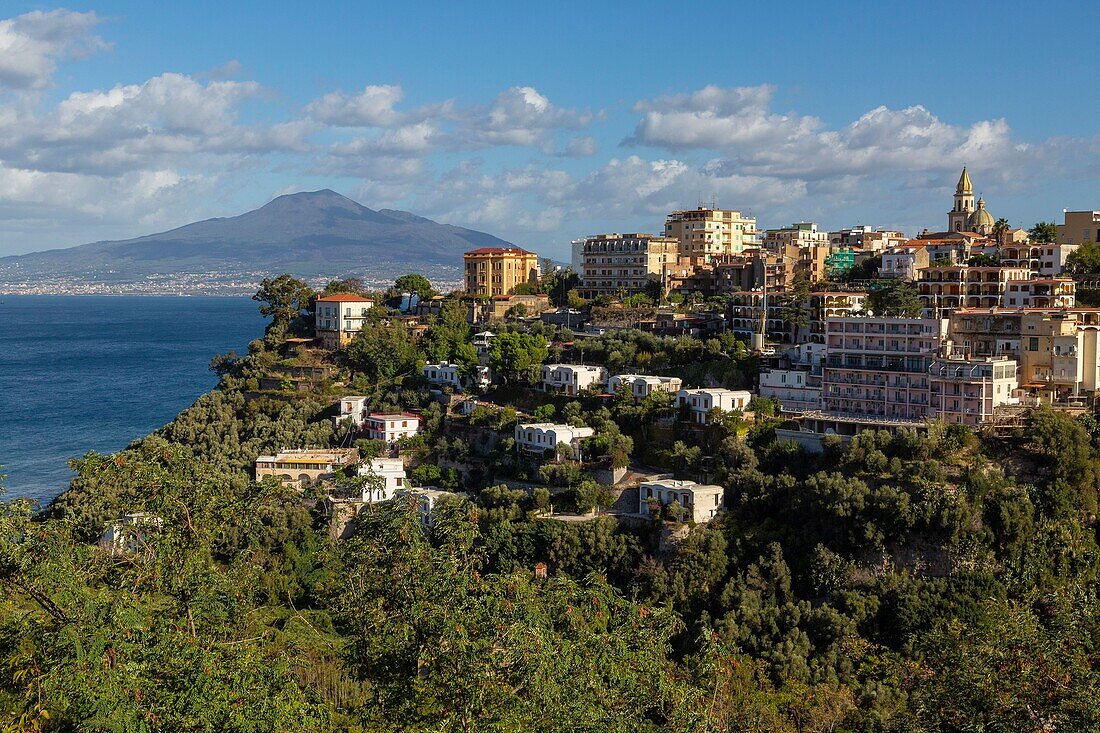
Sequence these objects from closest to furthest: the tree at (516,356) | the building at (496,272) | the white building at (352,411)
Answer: the tree at (516,356), the white building at (352,411), the building at (496,272)

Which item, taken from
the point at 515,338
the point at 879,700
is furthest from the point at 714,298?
the point at 879,700

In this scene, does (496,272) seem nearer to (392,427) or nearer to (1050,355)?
(392,427)

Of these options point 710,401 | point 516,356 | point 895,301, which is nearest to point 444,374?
point 516,356

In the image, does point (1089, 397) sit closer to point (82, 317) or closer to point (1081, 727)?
point (1081, 727)

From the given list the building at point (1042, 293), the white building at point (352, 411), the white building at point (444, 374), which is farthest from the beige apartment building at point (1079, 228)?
the white building at point (352, 411)

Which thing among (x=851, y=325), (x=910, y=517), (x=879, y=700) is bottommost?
(x=879, y=700)

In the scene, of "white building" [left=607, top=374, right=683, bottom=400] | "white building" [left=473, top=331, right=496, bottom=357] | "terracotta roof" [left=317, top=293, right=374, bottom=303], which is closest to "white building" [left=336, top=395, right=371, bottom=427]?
"white building" [left=473, top=331, right=496, bottom=357]

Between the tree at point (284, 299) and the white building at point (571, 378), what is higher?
the tree at point (284, 299)

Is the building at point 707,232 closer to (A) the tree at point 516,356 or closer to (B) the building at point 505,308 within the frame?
(B) the building at point 505,308

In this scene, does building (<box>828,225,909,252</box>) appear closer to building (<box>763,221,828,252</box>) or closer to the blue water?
building (<box>763,221,828,252</box>)
